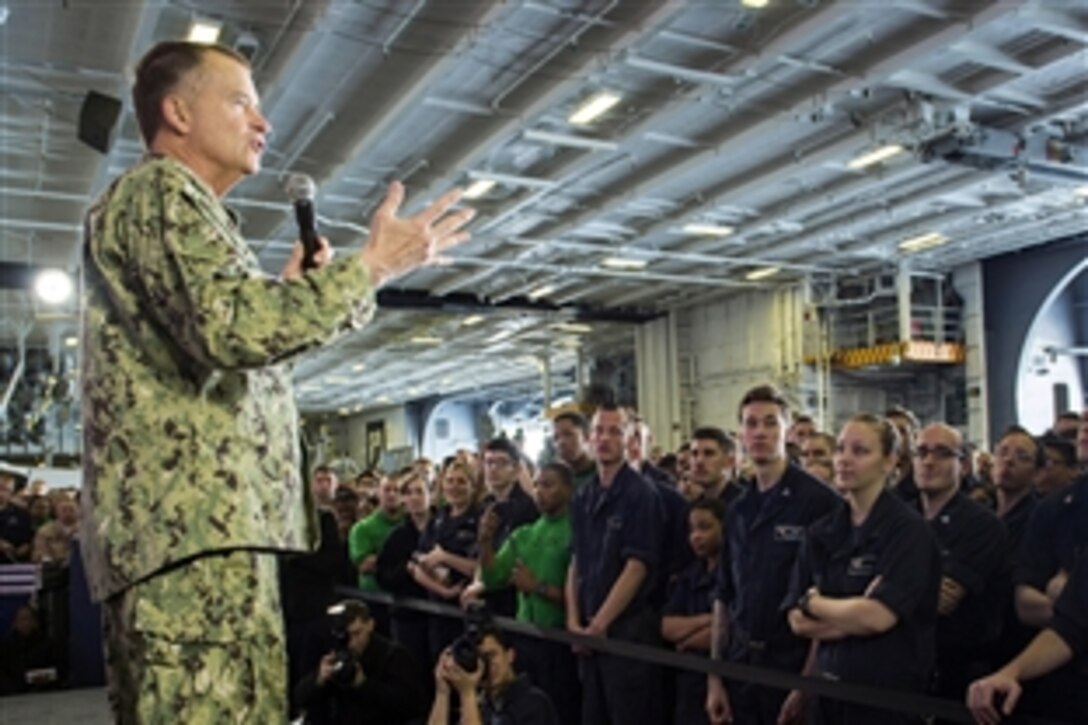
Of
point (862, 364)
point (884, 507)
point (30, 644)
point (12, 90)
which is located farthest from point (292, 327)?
point (862, 364)

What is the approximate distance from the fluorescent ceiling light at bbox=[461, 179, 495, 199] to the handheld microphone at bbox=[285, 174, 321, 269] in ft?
33.2

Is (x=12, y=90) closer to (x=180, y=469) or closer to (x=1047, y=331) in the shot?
(x=180, y=469)

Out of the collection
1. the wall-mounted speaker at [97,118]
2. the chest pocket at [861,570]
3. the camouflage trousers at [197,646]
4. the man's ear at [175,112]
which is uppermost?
the wall-mounted speaker at [97,118]

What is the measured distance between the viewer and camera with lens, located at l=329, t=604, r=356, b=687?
16.2 ft

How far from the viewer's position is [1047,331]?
665 inches

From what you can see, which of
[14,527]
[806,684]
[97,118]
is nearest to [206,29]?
[97,118]

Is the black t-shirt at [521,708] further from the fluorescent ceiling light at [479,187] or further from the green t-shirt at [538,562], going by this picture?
the fluorescent ceiling light at [479,187]

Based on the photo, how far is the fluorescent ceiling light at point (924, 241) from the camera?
52.1ft

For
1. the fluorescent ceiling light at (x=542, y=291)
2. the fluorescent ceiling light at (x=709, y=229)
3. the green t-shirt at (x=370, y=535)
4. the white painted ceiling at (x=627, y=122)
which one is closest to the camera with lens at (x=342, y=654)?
the green t-shirt at (x=370, y=535)

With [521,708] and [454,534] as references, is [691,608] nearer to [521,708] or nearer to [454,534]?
[521,708]

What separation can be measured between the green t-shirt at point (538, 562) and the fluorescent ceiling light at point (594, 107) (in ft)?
16.8

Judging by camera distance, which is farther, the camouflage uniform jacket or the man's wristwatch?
the man's wristwatch

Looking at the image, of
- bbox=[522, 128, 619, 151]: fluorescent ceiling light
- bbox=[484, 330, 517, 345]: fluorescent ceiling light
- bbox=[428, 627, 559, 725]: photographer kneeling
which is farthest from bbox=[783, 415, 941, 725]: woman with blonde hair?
bbox=[484, 330, 517, 345]: fluorescent ceiling light

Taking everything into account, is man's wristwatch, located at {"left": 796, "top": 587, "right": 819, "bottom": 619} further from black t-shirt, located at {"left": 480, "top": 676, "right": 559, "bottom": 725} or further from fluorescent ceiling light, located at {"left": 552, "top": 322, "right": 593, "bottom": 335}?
fluorescent ceiling light, located at {"left": 552, "top": 322, "right": 593, "bottom": 335}
